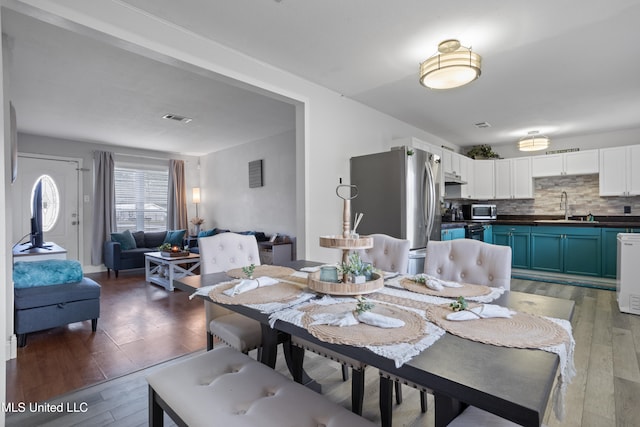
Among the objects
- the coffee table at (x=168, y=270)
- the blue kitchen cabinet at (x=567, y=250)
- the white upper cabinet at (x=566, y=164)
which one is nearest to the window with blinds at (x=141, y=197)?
the coffee table at (x=168, y=270)

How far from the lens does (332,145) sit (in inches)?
138

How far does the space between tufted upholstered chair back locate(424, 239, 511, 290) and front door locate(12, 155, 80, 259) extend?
6578 mm

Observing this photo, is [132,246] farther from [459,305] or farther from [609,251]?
[609,251]

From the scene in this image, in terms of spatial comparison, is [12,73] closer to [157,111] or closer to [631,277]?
[157,111]

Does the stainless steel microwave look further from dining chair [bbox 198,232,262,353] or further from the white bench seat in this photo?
the white bench seat

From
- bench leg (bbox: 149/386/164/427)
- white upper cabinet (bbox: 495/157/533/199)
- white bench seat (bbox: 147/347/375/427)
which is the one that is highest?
white upper cabinet (bbox: 495/157/533/199)

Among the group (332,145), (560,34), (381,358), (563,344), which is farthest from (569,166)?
(381,358)

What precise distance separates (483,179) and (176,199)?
644cm

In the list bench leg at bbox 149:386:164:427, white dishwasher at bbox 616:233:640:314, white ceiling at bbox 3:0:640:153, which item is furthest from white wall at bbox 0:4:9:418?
white dishwasher at bbox 616:233:640:314

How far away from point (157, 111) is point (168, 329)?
9.44 feet

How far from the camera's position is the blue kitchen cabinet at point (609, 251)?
177 inches

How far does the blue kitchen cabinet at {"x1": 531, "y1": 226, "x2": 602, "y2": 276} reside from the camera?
15.4 feet

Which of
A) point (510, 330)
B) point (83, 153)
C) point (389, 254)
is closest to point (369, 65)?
point (389, 254)

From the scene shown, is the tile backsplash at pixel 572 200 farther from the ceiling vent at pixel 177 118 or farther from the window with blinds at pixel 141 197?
the window with blinds at pixel 141 197
